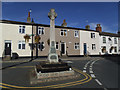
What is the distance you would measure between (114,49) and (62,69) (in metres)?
26.4

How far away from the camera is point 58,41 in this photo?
19156 mm

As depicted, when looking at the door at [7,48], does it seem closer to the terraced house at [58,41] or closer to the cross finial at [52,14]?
the terraced house at [58,41]

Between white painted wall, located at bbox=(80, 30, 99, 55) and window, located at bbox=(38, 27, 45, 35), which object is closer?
window, located at bbox=(38, 27, 45, 35)

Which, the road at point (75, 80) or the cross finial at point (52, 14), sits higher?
the cross finial at point (52, 14)

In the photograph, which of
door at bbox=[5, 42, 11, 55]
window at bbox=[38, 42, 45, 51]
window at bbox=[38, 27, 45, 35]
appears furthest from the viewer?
window at bbox=[38, 27, 45, 35]

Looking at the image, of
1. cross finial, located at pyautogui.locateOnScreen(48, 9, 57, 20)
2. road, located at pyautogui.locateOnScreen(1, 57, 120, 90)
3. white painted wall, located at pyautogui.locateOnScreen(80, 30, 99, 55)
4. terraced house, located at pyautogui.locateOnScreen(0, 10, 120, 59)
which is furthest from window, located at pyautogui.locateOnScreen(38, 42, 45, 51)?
cross finial, located at pyautogui.locateOnScreen(48, 9, 57, 20)

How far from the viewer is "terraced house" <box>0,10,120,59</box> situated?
1545 cm

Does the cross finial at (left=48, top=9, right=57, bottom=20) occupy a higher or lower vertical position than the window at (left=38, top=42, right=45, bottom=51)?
higher

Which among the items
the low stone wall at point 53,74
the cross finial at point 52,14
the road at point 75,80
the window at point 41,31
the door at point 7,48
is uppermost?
the window at point 41,31

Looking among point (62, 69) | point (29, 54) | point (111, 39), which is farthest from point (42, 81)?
point (111, 39)

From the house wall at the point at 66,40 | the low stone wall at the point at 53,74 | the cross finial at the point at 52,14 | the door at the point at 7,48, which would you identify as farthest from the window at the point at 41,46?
the low stone wall at the point at 53,74

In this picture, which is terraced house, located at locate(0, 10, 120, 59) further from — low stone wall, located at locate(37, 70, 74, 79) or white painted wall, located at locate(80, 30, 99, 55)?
low stone wall, located at locate(37, 70, 74, 79)

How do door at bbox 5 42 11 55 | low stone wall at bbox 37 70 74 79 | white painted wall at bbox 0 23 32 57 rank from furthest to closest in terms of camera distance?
white painted wall at bbox 0 23 32 57 → door at bbox 5 42 11 55 → low stone wall at bbox 37 70 74 79

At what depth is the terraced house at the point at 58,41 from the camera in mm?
15445
